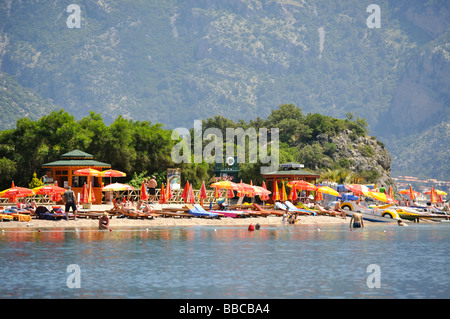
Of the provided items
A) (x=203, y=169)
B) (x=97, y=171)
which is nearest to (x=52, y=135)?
(x=97, y=171)

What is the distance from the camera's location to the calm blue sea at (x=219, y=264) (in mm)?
21500

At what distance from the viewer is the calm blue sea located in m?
21.5

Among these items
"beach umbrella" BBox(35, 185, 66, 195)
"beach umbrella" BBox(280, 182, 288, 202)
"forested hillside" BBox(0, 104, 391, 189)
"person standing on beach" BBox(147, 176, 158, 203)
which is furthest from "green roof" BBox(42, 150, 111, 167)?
"beach umbrella" BBox(280, 182, 288, 202)

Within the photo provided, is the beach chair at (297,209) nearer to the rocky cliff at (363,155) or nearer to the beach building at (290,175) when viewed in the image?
the beach building at (290,175)

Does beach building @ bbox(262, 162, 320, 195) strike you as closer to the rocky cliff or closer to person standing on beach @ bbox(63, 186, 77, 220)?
person standing on beach @ bbox(63, 186, 77, 220)

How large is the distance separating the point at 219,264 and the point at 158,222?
17197mm

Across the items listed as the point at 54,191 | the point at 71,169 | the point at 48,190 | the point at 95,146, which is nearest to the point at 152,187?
the point at 71,169

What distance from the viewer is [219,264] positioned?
27.6 m

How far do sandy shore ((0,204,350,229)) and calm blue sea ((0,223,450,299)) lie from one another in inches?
38.8

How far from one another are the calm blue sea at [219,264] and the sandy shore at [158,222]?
985mm

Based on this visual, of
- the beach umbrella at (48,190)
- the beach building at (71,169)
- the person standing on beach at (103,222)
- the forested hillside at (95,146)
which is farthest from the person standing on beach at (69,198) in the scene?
the forested hillside at (95,146)

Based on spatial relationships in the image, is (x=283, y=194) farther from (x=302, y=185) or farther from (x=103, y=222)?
(x=103, y=222)
